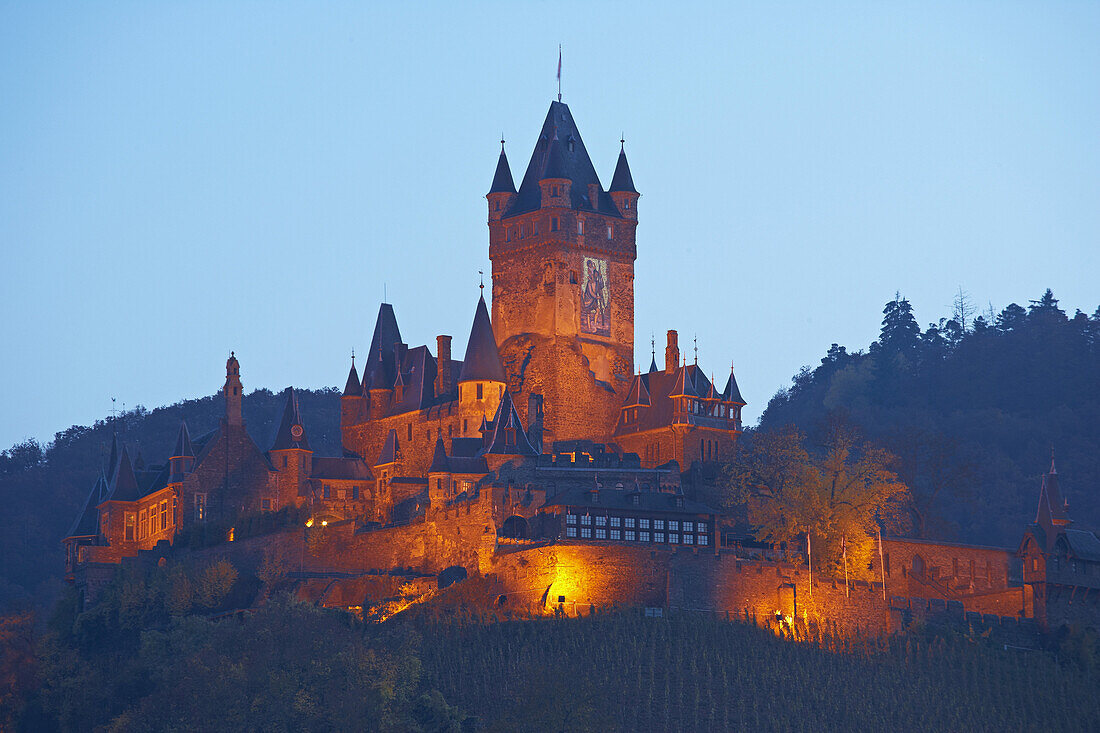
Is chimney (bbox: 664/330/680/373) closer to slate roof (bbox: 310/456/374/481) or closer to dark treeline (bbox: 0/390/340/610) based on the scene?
slate roof (bbox: 310/456/374/481)

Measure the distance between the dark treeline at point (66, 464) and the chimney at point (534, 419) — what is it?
25085 millimetres

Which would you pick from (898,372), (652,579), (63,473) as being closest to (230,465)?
(652,579)

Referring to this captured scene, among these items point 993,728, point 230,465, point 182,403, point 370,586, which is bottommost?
point 993,728

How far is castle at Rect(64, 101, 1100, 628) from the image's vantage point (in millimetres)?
75438

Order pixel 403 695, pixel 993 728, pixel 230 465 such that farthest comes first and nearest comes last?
pixel 230 465 < pixel 993 728 < pixel 403 695

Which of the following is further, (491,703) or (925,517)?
(925,517)

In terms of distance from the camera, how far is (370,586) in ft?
252

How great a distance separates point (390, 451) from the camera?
87.1m

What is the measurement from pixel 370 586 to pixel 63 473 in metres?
50.3

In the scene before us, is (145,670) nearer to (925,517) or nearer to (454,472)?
(454,472)

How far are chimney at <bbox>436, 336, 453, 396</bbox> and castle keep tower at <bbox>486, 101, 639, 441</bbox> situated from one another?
241 cm

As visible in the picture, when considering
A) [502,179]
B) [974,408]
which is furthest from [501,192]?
[974,408]

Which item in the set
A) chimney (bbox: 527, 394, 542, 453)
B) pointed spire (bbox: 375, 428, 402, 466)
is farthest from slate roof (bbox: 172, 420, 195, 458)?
chimney (bbox: 527, 394, 542, 453)

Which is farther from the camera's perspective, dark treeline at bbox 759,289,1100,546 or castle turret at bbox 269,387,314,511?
dark treeline at bbox 759,289,1100,546
